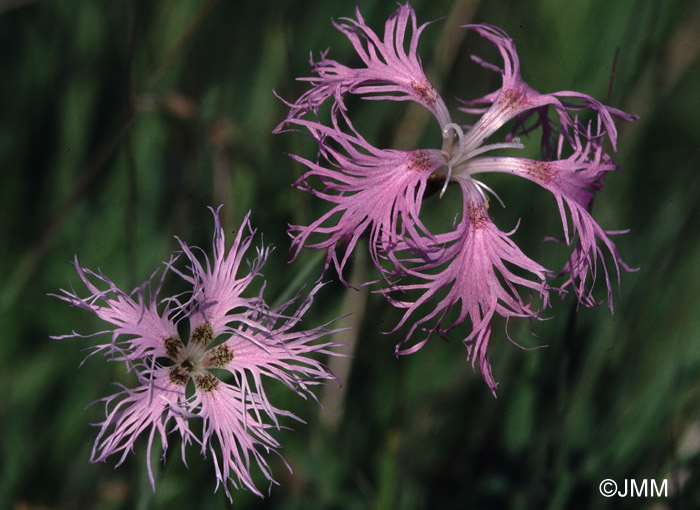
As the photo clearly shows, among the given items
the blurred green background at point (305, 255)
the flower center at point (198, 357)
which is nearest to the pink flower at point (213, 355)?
the flower center at point (198, 357)

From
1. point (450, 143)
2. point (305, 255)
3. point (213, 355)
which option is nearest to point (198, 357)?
point (213, 355)

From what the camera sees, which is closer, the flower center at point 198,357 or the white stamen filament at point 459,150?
the flower center at point 198,357

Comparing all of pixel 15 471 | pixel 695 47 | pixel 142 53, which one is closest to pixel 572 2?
pixel 695 47

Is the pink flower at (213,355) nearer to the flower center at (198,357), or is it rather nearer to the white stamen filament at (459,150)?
the flower center at (198,357)

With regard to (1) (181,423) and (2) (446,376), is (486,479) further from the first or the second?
(1) (181,423)

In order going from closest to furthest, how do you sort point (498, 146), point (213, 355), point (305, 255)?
point (213, 355), point (498, 146), point (305, 255)

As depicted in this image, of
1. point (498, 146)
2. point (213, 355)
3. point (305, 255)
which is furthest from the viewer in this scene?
point (305, 255)

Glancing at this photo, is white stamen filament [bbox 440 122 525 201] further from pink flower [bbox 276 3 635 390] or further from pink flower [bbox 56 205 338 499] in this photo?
pink flower [bbox 56 205 338 499]

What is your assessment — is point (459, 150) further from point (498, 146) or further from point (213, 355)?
point (213, 355)

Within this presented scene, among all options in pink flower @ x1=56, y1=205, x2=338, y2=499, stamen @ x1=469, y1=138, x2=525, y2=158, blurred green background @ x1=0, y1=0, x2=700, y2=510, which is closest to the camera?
pink flower @ x1=56, y1=205, x2=338, y2=499

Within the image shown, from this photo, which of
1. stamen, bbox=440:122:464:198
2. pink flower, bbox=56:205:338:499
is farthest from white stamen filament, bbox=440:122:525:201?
pink flower, bbox=56:205:338:499
